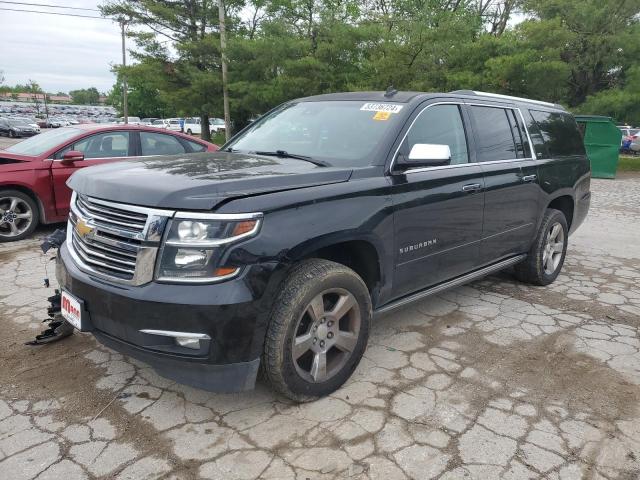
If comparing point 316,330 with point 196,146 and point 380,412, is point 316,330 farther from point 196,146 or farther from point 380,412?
point 196,146

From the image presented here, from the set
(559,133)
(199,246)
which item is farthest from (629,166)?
(199,246)

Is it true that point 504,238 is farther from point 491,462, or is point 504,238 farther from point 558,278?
point 491,462

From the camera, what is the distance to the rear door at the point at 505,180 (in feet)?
13.8

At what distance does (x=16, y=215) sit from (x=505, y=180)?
586 centimetres

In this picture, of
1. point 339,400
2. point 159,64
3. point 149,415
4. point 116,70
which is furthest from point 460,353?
point 116,70

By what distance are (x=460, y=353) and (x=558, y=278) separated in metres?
2.54

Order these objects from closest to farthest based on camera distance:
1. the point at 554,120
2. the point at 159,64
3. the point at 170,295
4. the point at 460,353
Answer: the point at 170,295 → the point at 460,353 → the point at 554,120 → the point at 159,64

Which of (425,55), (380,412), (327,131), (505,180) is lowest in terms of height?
(380,412)

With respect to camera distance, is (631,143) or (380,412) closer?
(380,412)

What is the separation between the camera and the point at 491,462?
256cm

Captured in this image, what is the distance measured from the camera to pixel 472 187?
3957 millimetres

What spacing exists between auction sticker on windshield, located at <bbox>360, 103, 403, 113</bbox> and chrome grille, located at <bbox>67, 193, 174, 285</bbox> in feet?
6.02

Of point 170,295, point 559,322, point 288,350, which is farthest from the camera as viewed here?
point 559,322

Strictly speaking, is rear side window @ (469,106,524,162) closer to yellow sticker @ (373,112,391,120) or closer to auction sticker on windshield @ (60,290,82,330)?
yellow sticker @ (373,112,391,120)
